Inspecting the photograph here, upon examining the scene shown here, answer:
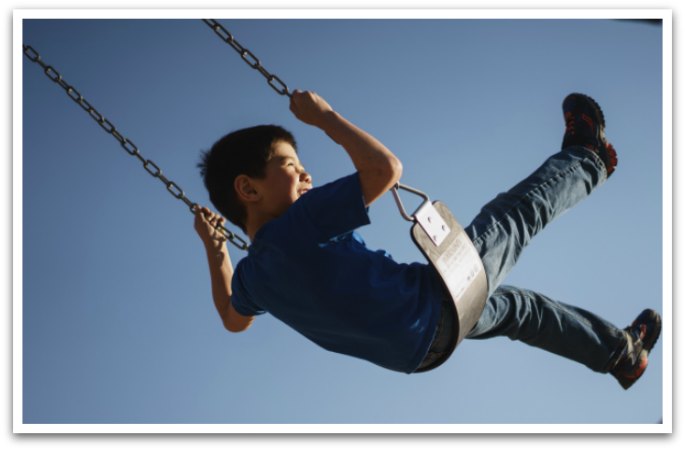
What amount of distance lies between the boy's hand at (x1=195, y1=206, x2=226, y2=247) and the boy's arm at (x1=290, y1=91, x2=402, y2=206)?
3.17 ft

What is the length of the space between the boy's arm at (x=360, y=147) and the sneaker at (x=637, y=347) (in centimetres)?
158

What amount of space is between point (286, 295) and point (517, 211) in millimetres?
958

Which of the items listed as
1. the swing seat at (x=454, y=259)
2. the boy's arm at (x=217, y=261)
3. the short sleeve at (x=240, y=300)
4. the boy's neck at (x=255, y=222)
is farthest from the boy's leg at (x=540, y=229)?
the boy's arm at (x=217, y=261)

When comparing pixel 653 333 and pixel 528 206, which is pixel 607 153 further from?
pixel 653 333

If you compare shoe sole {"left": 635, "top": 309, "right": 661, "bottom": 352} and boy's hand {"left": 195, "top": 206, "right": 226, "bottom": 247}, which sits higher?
boy's hand {"left": 195, "top": 206, "right": 226, "bottom": 247}

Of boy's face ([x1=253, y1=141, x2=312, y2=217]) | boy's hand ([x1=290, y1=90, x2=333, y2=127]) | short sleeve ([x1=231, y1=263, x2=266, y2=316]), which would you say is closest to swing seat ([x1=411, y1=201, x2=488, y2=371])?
boy's hand ([x1=290, y1=90, x2=333, y2=127])

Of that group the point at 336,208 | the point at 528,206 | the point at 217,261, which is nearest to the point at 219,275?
the point at 217,261

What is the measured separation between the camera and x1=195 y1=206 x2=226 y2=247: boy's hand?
4.37 m

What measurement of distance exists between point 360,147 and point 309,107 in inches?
9.6

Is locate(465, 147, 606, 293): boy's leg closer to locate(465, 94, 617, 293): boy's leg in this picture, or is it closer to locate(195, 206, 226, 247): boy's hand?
locate(465, 94, 617, 293): boy's leg

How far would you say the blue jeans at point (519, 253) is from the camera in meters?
3.90

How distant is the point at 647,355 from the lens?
457 centimetres
